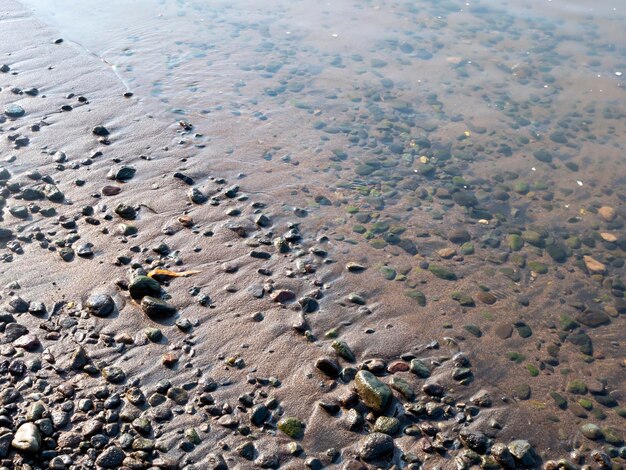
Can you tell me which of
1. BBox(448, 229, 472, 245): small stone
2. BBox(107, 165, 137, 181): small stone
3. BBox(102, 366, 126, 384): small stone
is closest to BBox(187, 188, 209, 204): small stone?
BBox(107, 165, 137, 181): small stone

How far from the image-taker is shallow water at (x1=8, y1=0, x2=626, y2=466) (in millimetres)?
5676

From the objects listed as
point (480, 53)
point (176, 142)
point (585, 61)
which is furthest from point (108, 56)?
point (585, 61)

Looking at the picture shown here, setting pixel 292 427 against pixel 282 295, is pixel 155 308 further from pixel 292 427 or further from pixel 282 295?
pixel 292 427

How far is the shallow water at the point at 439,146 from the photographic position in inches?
223

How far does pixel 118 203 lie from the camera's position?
261 inches

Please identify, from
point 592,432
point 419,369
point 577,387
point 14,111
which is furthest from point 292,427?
point 14,111

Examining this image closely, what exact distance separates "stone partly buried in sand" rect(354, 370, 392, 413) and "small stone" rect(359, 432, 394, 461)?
0.85 feet

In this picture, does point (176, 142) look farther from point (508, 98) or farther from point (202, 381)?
point (508, 98)

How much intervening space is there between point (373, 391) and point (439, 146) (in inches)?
196

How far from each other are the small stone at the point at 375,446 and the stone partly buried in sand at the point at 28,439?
223 cm

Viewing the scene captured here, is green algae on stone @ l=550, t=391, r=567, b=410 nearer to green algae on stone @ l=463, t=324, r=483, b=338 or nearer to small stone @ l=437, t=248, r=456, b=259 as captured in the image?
green algae on stone @ l=463, t=324, r=483, b=338

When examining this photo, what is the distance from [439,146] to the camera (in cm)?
871

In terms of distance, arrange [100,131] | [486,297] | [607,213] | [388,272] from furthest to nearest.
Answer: [100,131], [607,213], [388,272], [486,297]

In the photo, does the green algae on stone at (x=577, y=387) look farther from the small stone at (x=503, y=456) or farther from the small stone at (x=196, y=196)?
the small stone at (x=196, y=196)
